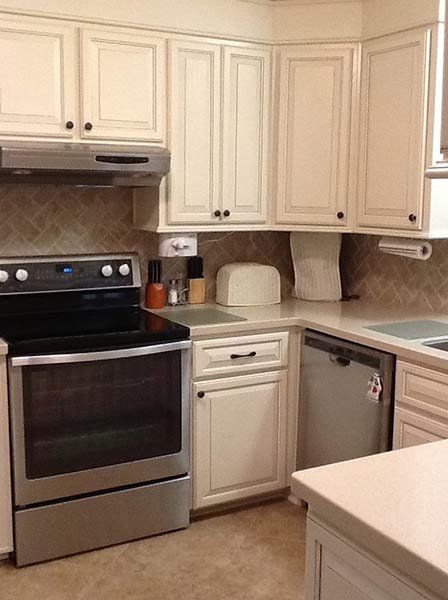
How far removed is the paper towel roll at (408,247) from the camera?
3061 millimetres

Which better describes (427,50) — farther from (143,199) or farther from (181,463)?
(181,463)

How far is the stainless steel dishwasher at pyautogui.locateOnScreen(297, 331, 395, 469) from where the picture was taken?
2.77 metres

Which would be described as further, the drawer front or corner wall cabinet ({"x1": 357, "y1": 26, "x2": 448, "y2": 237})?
corner wall cabinet ({"x1": 357, "y1": 26, "x2": 448, "y2": 237})

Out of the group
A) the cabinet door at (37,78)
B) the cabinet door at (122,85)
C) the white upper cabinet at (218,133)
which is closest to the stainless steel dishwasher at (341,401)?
the white upper cabinet at (218,133)

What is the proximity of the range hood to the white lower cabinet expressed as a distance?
1.79 metres

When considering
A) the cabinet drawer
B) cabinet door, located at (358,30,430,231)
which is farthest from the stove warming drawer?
cabinet door, located at (358,30,430,231)

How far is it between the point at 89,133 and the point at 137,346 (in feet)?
2.90

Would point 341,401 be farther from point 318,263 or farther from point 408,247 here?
point 318,263

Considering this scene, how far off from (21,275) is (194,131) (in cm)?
97

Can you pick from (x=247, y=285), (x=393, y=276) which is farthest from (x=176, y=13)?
(x=393, y=276)

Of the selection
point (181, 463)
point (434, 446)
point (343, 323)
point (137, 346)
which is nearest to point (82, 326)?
point (137, 346)

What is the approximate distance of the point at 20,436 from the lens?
268cm

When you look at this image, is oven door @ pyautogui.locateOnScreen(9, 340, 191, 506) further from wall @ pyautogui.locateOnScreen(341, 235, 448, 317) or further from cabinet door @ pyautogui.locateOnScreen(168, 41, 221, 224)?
wall @ pyautogui.locateOnScreen(341, 235, 448, 317)

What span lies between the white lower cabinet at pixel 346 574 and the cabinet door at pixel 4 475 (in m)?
1.52
